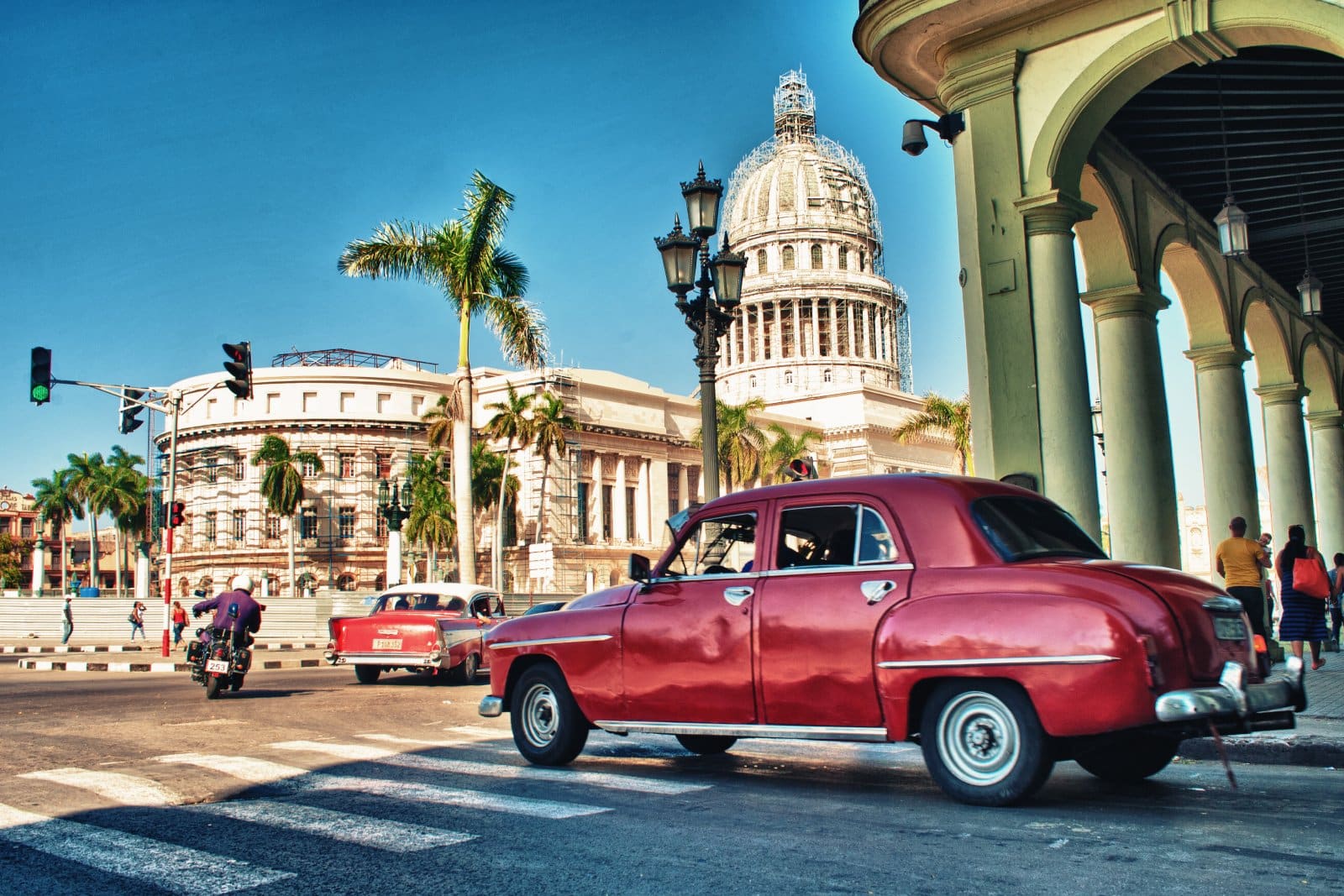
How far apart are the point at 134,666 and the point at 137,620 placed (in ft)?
63.2

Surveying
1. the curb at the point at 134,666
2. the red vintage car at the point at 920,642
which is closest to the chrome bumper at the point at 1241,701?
the red vintage car at the point at 920,642

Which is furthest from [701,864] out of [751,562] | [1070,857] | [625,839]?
[751,562]

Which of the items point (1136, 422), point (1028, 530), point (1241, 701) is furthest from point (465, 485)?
point (1241, 701)

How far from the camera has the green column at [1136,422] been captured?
46.4 feet

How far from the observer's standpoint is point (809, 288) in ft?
364

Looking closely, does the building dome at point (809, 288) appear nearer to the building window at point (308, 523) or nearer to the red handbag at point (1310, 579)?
the building window at point (308, 523)

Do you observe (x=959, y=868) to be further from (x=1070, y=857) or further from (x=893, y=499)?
(x=893, y=499)

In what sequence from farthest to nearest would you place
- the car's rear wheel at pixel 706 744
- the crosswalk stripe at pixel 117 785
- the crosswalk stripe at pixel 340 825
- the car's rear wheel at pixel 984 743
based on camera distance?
the car's rear wheel at pixel 706 744, the crosswalk stripe at pixel 117 785, the car's rear wheel at pixel 984 743, the crosswalk stripe at pixel 340 825

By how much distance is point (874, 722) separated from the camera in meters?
5.76

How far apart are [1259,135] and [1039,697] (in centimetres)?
1243

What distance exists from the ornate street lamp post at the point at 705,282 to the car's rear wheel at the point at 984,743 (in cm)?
735

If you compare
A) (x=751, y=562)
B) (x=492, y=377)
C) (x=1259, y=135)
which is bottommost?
(x=751, y=562)

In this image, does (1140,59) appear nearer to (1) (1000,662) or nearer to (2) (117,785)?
(1) (1000,662)

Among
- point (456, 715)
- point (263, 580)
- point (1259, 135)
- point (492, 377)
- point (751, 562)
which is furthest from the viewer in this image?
point (492, 377)
